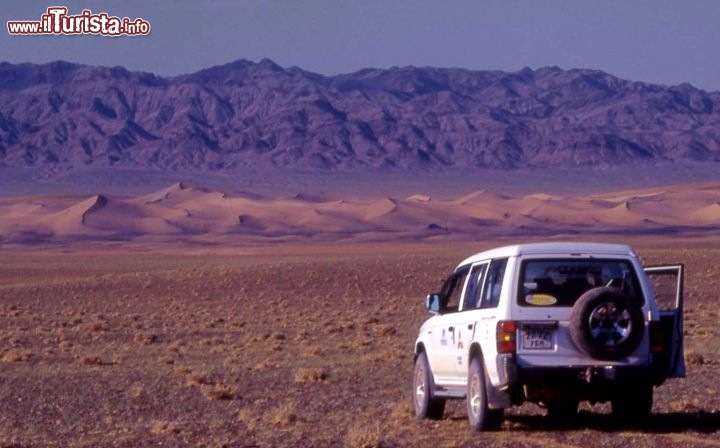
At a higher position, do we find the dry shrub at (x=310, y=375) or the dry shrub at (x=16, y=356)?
the dry shrub at (x=310, y=375)

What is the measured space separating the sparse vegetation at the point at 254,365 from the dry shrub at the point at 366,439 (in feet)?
0.09

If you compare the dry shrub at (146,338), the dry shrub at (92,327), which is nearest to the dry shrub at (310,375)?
the dry shrub at (146,338)

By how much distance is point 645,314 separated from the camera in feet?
40.5

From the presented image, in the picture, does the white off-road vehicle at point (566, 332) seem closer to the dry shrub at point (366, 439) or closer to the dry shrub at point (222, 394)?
the dry shrub at point (366, 439)

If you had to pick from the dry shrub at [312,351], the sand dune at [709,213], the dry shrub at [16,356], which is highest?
the dry shrub at [16,356]

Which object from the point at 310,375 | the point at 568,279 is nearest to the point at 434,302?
the point at 568,279

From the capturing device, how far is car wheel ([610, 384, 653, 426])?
12656 mm

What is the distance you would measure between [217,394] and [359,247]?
2816 inches

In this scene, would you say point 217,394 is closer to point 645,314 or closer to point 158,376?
point 158,376

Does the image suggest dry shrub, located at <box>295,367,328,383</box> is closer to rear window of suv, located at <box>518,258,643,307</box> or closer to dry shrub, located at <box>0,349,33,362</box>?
dry shrub, located at <box>0,349,33,362</box>

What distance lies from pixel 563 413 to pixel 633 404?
135cm

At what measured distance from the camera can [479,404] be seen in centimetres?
1283

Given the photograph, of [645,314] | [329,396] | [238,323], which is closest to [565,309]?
[645,314]

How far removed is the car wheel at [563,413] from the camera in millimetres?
14047
